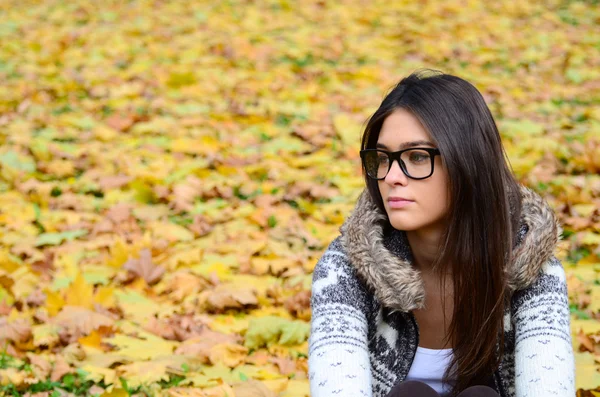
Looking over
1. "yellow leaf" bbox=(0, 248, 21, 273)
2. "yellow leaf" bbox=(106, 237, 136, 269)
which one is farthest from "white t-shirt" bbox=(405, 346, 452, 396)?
"yellow leaf" bbox=(0, 248, 21, 273)

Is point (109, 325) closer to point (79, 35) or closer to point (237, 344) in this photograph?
point (237, 344)

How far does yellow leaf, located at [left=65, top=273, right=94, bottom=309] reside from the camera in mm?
2682

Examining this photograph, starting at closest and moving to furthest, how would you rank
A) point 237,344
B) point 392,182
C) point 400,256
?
point 392,182
point 400,256
point 237,344

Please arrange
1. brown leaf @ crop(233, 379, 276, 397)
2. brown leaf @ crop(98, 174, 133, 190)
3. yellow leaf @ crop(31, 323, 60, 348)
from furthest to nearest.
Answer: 1. brown leaf @ crop(98, 174, 133, 190)
2. yellow leaf @ crop(31, 323, 60, 348)
3. brown leaf @ crop(233, 379, 276, 397)

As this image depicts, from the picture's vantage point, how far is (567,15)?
759 cm

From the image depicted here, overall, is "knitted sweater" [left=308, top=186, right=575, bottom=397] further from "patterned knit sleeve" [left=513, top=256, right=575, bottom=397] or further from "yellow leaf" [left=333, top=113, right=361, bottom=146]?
"yellow leaf" [left=333, top=113, right=361, bottom=146]

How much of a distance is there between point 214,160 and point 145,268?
137 cm

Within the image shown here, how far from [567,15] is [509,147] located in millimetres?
4099

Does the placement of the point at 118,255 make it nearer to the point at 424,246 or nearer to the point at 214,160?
the point at 214,160

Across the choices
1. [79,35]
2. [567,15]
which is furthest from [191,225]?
[567,15]

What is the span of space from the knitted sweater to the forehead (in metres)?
0.21

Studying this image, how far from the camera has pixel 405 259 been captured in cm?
171

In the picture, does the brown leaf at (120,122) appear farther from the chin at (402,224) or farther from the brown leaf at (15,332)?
the chin at (402,224)

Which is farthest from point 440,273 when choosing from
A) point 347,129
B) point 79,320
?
point 347,129
